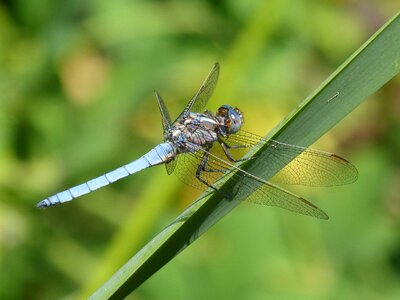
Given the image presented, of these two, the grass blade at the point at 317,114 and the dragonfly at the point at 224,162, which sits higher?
the dragonfly at the point at 224,162

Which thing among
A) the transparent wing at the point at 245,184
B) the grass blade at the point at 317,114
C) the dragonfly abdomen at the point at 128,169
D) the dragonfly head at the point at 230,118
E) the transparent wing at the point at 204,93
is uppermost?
the transparent wing at the point at 204,93

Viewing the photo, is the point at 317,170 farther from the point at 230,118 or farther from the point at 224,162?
the point at 230,118

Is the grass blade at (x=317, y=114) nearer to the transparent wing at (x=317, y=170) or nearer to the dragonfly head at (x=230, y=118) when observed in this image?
the transparent wing at (x=317, y=170)

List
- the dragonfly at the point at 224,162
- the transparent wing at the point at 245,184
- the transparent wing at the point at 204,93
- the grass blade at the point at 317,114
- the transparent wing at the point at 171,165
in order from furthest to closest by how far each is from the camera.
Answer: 1. the transparent wing at the point at 204,93
2. the transparent wing at the point at 171,165
3. the dragonfly at the point at 224,162
4. the transparent wing at the point at 245,184
5. the grass blade at the point at 317,114

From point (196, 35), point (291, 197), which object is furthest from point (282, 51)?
point (291, 197)

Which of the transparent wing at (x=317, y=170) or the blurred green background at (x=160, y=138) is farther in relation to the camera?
the blurred green background at (x=160, y=138)

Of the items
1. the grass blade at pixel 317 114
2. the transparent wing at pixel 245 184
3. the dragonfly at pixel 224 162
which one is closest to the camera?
the grass blade at pixel 317 114

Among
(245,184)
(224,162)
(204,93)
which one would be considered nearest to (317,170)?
(224,162)

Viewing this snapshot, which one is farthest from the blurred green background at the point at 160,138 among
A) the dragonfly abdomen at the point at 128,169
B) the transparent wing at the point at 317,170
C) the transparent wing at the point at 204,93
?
A: the transparent wing at the point at 317,170

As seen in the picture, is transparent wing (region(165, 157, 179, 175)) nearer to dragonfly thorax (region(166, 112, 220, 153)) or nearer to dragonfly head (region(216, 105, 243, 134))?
dragonfly thorax (region(166, 112, 220, 153))
